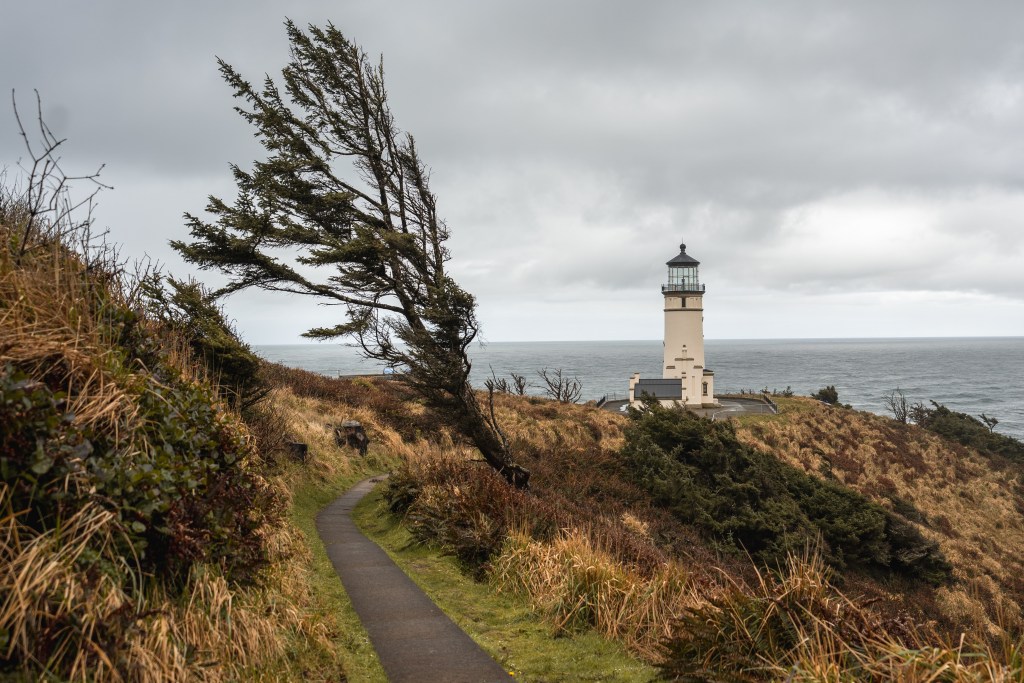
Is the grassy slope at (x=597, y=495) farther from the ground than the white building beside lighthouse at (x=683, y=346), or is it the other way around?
the white building beside lighthouse at (x=683, y=346)

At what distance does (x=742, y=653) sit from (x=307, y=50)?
1373 cm

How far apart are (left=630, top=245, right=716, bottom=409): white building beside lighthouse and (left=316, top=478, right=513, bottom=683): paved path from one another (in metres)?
39.6

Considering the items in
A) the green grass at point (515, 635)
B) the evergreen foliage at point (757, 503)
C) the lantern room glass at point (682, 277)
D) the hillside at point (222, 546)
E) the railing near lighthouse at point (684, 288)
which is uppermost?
the lantern room glass at point (682, 277)

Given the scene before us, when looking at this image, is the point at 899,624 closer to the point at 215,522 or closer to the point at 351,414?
the point at 215,522

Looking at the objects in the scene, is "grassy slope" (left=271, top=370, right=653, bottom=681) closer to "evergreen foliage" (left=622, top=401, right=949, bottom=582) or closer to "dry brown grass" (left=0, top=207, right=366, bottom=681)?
"dry brown grass" (left=0, top=207, right=366, bottom=681)

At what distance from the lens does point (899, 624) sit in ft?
16.1

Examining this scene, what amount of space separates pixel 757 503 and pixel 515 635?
13050 mm

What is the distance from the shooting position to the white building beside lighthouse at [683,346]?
4784cm

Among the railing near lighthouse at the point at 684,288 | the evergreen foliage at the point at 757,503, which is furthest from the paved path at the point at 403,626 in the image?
the railing near lighthouse at the point at 684,288

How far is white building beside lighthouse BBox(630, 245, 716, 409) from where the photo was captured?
1884 inches

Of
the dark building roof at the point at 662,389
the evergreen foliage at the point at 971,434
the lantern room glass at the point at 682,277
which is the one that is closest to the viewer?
the evergreen foliage at the point at 971,434

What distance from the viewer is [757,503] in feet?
58.5

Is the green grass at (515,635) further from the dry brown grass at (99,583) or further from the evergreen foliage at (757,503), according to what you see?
the evergreen foliage at (757,503)

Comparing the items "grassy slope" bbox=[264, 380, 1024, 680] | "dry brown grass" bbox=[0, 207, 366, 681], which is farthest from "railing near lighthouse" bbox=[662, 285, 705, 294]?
"dry brown grass" bbox=[0, 207, 366, 681]
